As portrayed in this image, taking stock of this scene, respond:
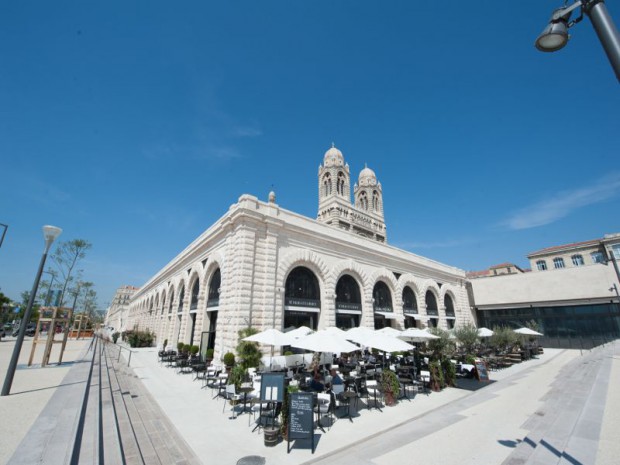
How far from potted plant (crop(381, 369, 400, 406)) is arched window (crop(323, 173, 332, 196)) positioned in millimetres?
56046

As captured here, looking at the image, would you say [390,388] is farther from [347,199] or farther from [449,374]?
[347,199]

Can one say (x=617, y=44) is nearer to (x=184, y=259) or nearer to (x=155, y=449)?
(x=155, y=449)

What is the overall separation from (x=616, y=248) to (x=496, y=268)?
2097cm

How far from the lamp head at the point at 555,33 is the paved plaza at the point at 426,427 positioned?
23.3ft

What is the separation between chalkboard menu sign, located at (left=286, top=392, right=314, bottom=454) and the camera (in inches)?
240

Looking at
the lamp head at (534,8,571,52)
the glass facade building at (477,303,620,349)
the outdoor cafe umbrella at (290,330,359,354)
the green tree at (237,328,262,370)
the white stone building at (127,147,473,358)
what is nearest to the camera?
the lamp head at (534,8,571,52)

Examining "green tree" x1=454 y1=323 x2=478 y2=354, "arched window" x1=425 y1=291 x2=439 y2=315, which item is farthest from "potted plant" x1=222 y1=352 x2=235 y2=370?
"arched window" x1=425 y1=291 x2=439 y2=315

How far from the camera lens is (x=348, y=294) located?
22.0 meters

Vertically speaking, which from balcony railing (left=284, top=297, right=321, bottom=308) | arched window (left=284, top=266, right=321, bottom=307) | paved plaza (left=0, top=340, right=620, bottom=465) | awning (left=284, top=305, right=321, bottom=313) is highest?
arched window (left=284, top=266, right=321, bottom=307)

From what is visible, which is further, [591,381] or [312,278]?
[312,278]

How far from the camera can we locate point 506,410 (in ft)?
28.1

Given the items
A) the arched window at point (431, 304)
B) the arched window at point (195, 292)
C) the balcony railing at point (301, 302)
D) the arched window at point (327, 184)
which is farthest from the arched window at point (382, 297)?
the arched window at point (327, 184)

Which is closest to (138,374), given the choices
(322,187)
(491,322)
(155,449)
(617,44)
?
(155,449)

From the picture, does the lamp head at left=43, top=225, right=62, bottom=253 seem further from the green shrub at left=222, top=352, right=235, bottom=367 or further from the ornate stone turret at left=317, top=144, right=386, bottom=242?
the ornate stone turret at left=317, top=144, right=386, bottom=242
